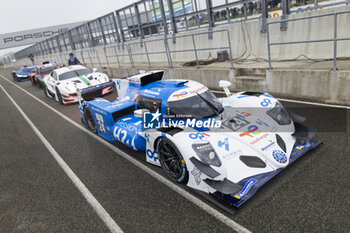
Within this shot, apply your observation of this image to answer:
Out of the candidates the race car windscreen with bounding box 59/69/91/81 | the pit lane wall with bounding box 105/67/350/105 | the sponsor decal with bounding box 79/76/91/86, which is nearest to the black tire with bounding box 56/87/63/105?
the race car windscreen with bounding box 59/69/91/81

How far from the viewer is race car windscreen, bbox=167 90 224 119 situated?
14.4 feet

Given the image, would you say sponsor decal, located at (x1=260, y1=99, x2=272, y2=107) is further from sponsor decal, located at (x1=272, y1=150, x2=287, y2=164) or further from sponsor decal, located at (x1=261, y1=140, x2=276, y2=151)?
sponsor decal, located at (x1=272, y1=150, x2=287, y2=164)

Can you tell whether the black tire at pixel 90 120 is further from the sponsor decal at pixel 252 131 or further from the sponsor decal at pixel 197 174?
the sponsor decal at pixel 252 131

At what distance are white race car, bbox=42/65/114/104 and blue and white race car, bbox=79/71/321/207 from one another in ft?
16.6

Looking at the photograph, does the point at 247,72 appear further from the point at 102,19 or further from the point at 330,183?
the point at 102,19

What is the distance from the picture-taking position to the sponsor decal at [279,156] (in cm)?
369

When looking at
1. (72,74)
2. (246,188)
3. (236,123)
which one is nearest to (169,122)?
(236,123)

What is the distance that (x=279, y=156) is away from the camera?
3.73 meters

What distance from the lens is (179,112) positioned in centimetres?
441

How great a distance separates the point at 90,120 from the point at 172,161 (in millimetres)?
3686

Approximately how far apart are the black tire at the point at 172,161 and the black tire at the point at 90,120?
3.11 meters

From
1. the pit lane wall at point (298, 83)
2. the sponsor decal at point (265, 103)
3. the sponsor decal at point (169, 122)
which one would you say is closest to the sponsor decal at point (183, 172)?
the sponsor decal at point (169, 122)

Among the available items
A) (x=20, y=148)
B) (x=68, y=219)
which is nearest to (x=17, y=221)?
(x=68, y=219)

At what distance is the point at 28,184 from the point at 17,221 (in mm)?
1100
